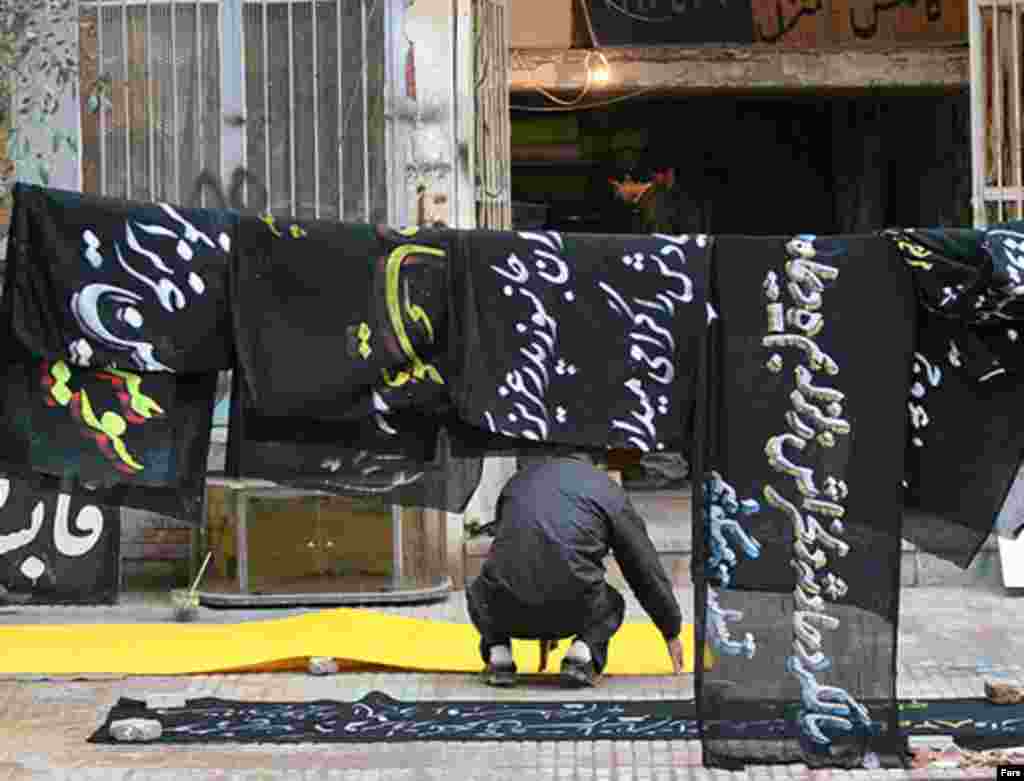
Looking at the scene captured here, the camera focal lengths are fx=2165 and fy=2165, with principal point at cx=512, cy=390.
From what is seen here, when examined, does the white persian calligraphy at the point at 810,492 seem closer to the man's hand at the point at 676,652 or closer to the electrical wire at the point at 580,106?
the man's hand at the point at 676,652

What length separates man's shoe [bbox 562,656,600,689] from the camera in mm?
9242

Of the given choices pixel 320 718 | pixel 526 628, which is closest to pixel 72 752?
pixel 320 718

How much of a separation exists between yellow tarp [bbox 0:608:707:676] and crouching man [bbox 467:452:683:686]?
1.16 ft

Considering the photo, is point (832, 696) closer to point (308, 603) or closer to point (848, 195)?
point (308, 603)

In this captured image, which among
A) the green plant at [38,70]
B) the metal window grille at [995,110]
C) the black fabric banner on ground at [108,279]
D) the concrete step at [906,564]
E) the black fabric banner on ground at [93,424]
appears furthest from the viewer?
the metal window grille at [995,110]

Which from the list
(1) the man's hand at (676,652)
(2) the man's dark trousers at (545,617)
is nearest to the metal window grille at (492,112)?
(2) the man's dark trousers at (545,617)

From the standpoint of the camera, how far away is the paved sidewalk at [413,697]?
7.98 metres

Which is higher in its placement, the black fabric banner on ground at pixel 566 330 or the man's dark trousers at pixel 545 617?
the black fabric banner on ground at pixel 566 330

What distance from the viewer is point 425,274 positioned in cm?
714

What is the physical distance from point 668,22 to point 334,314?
310 inches

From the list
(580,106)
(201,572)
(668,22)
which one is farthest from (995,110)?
(201,572)

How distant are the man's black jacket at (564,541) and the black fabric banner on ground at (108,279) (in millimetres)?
2559

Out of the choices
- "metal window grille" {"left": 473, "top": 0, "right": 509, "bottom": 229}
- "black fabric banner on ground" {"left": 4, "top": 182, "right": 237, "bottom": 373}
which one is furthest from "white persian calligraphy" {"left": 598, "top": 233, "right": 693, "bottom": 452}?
"metal window grille" {"left": 473, "top": 0, "right": 509, "bottom": 229}

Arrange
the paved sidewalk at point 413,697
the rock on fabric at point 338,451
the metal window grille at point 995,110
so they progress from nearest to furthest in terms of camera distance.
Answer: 1. the rock on fabric at point 338,451
2. the paved sidewalk at point 413,697
3. the metal window grille at point 995,110
